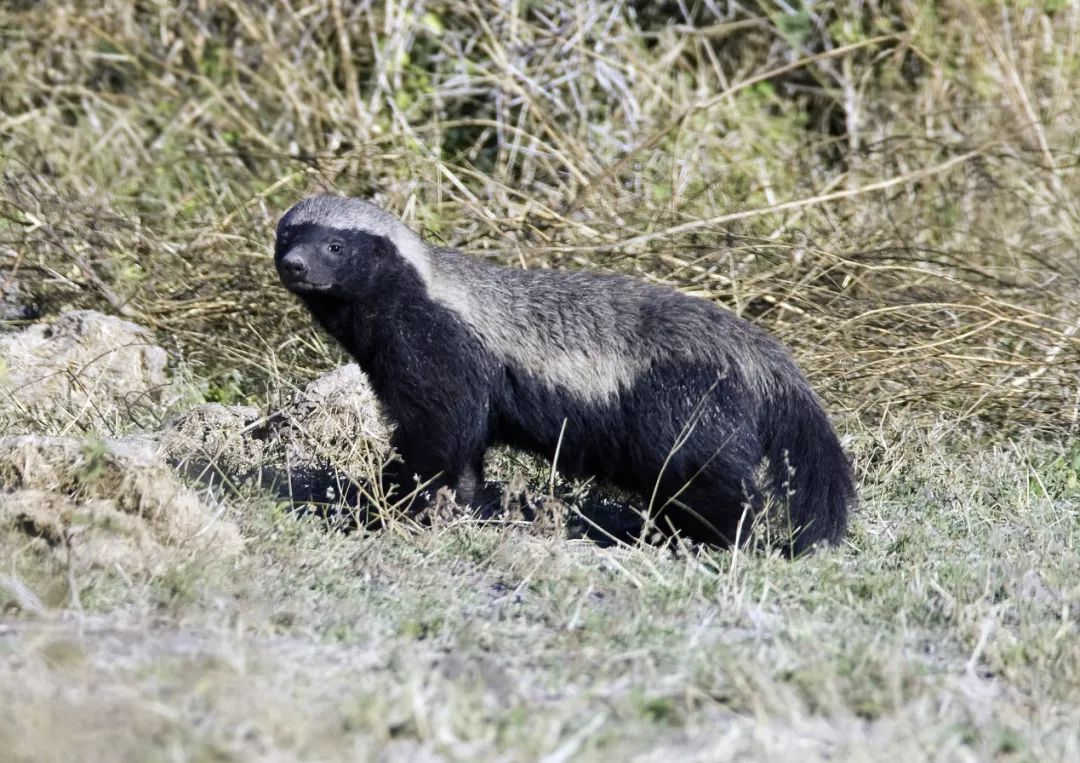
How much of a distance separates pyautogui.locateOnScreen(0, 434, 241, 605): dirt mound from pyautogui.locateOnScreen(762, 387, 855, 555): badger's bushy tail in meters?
1.79

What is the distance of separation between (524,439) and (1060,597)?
6.08 feet

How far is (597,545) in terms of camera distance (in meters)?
4.80

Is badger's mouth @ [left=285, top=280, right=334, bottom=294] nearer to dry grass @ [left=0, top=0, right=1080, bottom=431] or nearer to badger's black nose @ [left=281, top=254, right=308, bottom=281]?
badger's black nose @ [left=281, top=254, right=308, bottom=281]

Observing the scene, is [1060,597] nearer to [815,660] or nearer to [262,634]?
[815,660]

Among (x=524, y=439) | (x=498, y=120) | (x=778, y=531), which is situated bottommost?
(x=778, y=531)

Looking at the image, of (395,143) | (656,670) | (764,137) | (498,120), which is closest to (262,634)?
(656,670)

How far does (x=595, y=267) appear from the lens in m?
6.83

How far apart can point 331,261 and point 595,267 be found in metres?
2.22

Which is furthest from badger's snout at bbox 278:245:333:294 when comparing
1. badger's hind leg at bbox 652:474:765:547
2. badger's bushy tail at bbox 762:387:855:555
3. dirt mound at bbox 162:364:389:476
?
badger's bushy tail at bbox 762:387:855:555

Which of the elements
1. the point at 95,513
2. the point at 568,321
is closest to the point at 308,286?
the point at 568,321

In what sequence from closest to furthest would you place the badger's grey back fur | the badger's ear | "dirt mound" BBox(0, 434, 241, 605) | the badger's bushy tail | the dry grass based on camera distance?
"dirt mound" BBox(0, 434, 241, 605), the badger's bushy tail, the badger's grey back fur, the badger's ear, the dry grass

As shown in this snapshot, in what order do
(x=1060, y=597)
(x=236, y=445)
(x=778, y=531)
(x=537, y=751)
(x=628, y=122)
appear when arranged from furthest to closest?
(x=628, y=122) < (x=236, y=445) < (x=778, y=531) < (x=1060, y=597) < (x=537, y=751)

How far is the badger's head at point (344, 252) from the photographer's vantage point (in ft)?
A: 15.8

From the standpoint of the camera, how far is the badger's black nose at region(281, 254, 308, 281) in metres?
4.76
